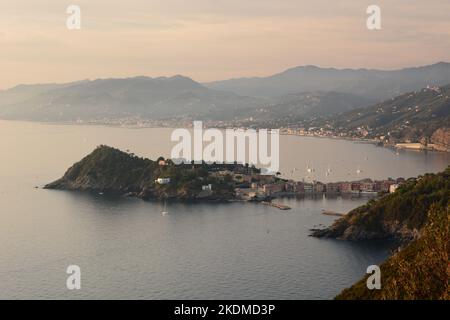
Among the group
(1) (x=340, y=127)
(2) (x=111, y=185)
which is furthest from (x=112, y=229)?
(1) (x=340, y=127)

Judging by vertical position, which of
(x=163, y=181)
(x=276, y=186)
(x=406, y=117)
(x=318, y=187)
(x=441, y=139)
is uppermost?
(x=406, y=117)

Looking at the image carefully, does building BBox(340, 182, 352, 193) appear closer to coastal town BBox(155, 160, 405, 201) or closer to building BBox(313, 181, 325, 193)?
coastal town BBox(155, 160, 405, 201)

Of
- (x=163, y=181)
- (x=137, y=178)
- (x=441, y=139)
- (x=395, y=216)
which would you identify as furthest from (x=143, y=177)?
(x=441, y=139)

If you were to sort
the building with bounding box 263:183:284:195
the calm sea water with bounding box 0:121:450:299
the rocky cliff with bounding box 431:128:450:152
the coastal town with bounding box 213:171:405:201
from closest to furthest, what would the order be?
the calm sea water with bounding box 0:121:450:299, the building with bounding box 263:183:284:195, the coastal town with bounding box 213:171:405:201, the rocky cliff with bounding box 431:128:450:152

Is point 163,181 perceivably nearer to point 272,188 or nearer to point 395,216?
point 272,188

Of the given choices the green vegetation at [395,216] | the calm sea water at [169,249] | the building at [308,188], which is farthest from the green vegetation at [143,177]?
the green vegetation at [395,216]

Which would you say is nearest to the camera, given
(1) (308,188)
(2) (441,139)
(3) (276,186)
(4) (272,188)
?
(4) (272,188)

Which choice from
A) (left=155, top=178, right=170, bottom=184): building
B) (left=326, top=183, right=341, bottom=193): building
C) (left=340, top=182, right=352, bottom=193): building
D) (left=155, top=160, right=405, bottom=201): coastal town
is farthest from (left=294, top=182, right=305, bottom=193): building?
(left=155, top=178, right=170, bottom=184): building
